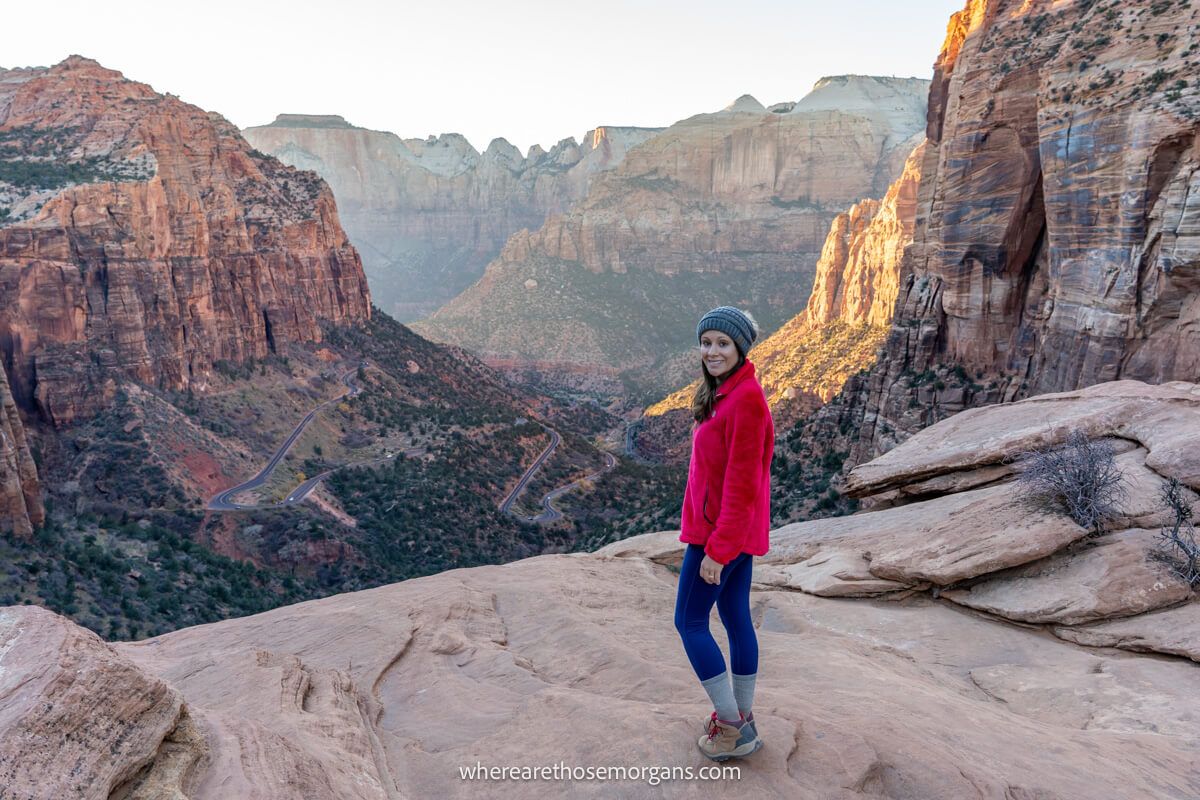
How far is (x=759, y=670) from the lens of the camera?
730 centimetres

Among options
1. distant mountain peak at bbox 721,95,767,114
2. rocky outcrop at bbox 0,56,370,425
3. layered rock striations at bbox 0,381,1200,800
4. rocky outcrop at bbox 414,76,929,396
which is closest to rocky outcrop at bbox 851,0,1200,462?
layered rock striations at bbox 0,381,1200,800

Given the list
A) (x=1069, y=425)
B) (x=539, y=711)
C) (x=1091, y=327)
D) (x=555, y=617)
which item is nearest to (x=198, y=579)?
(x=555, y=617)

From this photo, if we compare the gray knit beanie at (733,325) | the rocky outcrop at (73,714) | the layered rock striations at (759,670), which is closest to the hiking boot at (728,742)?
the layered rock striations at (759,670)

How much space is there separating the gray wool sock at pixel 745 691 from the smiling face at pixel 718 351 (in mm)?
2275

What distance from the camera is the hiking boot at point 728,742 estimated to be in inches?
195

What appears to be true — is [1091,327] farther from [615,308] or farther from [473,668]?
[615,308]

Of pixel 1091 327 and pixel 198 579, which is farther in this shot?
pixel 198 579

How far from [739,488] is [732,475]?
105 millimetres

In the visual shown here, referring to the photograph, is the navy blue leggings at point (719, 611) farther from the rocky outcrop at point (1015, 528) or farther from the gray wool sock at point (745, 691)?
the rocky outcrop at point (1015, 528)

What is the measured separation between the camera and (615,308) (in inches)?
4899

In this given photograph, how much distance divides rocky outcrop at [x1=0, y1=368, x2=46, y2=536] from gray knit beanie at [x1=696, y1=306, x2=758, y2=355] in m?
33.1

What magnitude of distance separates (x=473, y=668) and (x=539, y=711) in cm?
177

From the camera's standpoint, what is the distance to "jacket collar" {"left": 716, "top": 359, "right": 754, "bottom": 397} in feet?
17.5

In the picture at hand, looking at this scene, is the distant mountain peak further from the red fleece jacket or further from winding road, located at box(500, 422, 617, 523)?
Result: the red fleece jacket
